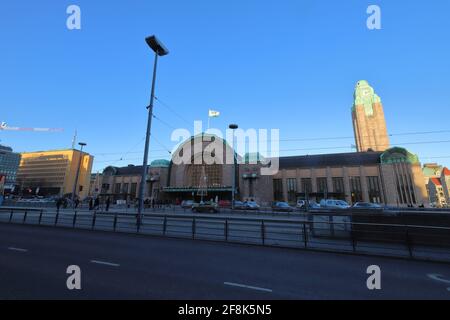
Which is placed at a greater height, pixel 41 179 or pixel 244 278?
pixel 41 179

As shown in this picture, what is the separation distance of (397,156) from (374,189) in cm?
1073

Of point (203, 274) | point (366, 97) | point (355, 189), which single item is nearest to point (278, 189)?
point (355, 189)

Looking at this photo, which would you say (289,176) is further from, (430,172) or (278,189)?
(430,172)

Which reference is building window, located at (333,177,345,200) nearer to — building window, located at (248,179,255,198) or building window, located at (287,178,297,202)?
building window, located at (287,178,297,202)

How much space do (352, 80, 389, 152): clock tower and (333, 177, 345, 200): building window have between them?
4919 centimetres

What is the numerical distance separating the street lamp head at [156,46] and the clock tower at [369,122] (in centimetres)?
10914

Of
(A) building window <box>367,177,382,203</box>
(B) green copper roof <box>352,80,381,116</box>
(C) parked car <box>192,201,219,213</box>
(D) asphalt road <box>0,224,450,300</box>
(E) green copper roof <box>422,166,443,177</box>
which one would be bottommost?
(D) asphalt road <box>0,224,450,300</box>

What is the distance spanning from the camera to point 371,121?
358 feet

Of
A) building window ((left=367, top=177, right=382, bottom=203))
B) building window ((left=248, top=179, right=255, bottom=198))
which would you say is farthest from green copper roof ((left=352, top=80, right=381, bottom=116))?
building window ((left=248, top=179, right=255, bottom=198))

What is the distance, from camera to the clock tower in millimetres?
105250
